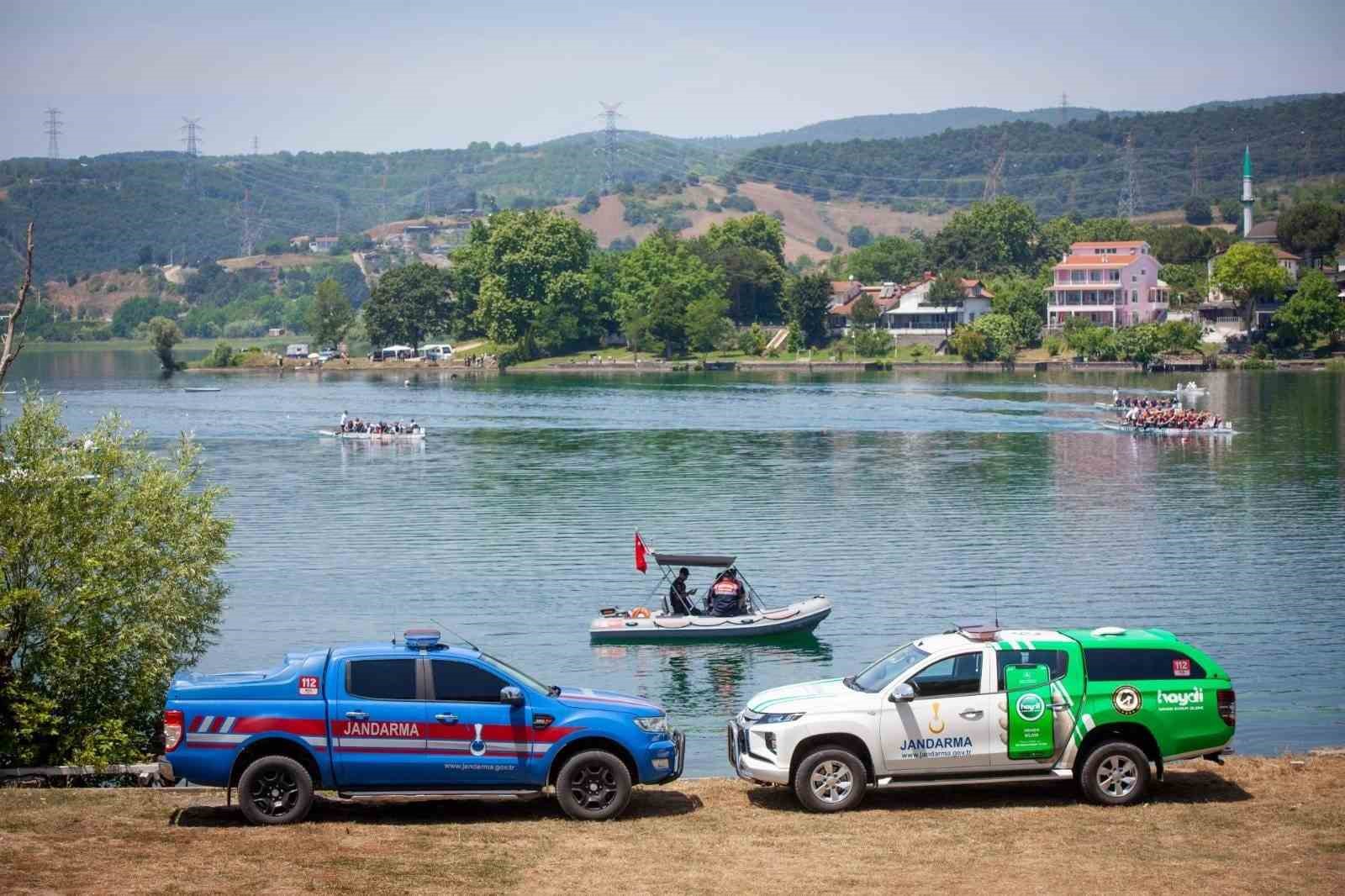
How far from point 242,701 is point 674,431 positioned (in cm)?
8965

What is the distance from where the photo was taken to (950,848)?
18.3 m

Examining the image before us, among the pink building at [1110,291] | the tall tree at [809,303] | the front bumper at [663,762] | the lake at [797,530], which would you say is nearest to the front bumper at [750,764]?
the front bumper at [663,762]

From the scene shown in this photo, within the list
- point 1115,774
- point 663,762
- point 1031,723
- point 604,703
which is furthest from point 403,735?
point 1115,774

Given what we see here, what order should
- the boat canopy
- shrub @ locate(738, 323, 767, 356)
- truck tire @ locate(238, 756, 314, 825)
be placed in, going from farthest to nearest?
shrub @ locate(738, 323, 767, 356) < the boat canopy < truck tire @ locate(238, 756, 314, 825)

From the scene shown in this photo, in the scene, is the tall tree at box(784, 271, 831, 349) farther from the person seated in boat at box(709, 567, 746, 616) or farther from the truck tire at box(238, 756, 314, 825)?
the truck tire at box(238, 756, 314, 825)

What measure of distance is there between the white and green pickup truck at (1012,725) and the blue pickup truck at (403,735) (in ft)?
6.46

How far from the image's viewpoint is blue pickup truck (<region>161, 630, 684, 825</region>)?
19.1 m

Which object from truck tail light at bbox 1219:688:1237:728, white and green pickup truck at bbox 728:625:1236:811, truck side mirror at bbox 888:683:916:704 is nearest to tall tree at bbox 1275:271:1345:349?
truck tail light at bbox 1219:688:1237:728

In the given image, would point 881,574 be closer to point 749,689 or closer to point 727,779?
point 749,689

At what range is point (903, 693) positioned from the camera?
20203 mm

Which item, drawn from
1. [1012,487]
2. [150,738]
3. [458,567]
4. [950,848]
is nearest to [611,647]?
[458,567]

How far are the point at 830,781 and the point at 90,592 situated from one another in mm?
12803

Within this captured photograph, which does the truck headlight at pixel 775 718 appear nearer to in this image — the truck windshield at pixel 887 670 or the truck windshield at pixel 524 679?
the truck windshield at pixel 887 670

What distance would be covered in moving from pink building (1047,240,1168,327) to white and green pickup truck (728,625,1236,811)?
17677 centimetres
